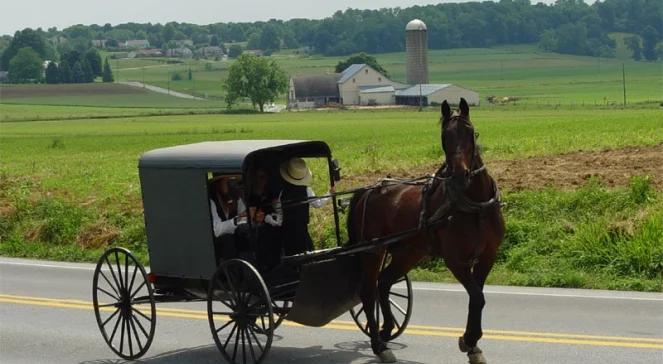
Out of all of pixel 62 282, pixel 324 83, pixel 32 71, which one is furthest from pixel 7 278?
pixel 32 71

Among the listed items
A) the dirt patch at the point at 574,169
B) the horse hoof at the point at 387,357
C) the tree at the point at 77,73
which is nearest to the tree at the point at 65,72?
the tree at the point at 77,73

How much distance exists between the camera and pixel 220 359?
1144 centimetres

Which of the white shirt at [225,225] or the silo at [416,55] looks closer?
the white shirt at [225,225]

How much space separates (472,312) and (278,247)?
7.83ft

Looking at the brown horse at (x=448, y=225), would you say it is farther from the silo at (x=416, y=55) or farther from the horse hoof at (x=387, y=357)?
the silo at (x=416, y=55)

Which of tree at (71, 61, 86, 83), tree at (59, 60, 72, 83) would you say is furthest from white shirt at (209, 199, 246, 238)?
tree at (71, 61, 86, 83)

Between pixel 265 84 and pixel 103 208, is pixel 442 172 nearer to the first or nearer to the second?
pixel 103 208

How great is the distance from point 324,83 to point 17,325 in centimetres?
15432

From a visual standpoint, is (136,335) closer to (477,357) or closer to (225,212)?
(225,212)

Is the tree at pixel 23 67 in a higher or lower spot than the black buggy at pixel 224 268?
lower

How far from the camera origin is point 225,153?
11055 mm

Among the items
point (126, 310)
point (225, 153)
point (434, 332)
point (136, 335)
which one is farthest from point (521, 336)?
point (126, 310)

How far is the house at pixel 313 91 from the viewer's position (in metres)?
162

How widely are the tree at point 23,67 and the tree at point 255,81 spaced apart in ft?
188
